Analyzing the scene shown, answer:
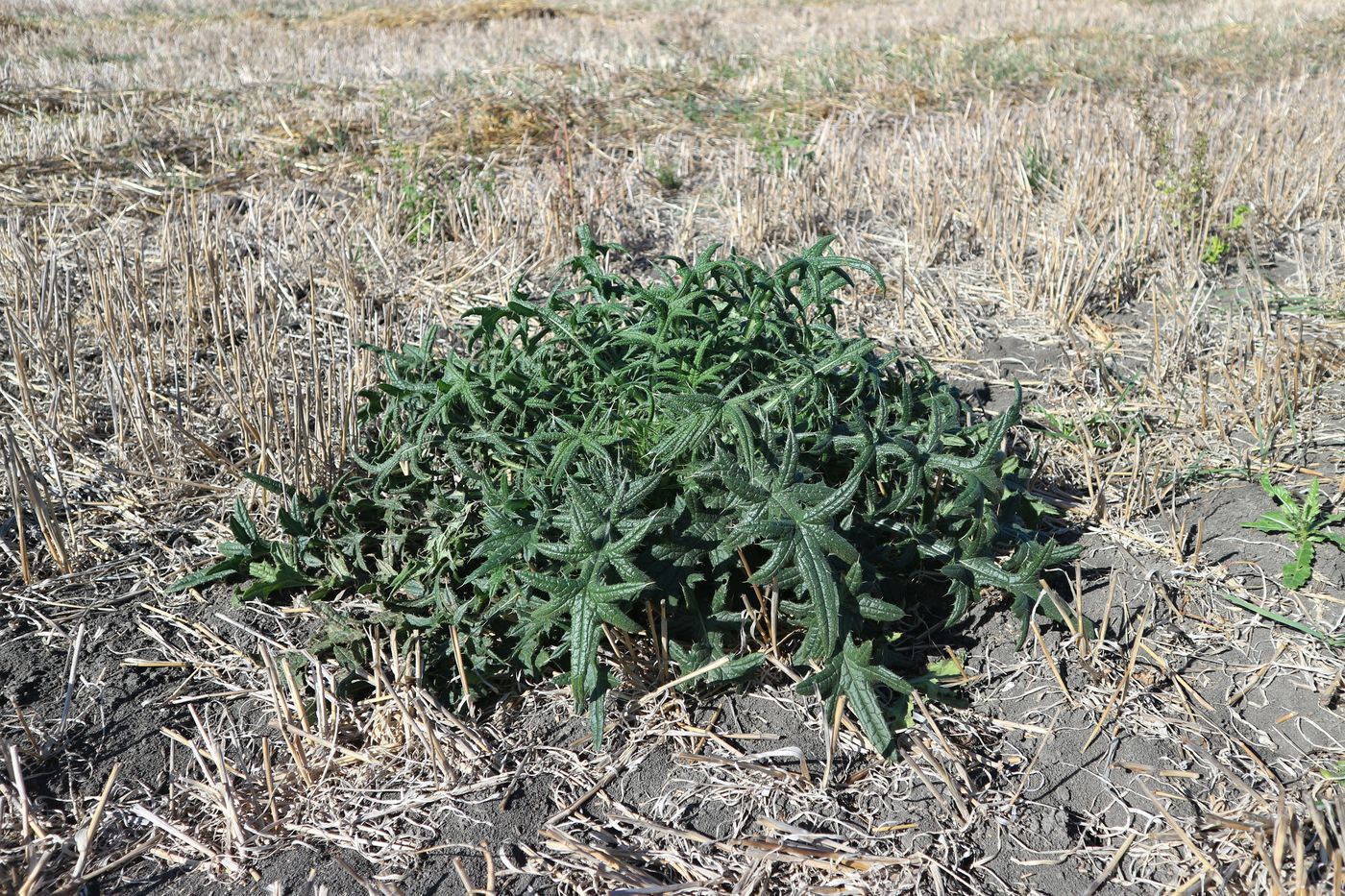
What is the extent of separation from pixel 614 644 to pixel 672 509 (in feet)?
1.17

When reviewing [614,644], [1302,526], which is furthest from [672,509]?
[1302,526]

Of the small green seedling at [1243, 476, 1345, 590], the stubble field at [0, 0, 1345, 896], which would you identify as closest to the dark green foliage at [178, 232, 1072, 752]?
the stubble field at [0, 0, 1345, 896]

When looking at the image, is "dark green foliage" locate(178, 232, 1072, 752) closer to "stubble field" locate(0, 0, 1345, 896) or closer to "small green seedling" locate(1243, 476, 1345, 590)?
"stubble field" locate(0, 0, 1345, 896)

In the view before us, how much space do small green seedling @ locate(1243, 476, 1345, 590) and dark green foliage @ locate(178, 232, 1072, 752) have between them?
23.0 inches

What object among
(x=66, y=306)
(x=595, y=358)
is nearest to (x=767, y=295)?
(x=595, y=358)

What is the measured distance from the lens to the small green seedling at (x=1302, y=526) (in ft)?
7.50

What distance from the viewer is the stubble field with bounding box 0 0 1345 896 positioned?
1868 millimetres

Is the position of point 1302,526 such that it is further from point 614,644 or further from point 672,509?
point 614,644

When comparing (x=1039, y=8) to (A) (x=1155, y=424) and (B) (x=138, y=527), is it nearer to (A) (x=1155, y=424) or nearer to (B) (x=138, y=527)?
(A) (x=1155, y=424)

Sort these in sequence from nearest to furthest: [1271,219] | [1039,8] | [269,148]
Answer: [1271,219], [269,148], [1039,8]

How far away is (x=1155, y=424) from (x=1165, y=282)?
43.1 inches

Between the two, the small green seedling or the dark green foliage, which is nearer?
the dark green foliage

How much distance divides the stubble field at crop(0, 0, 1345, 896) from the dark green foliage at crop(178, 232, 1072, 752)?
14 cm

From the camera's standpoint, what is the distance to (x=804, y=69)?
767 centimetres
